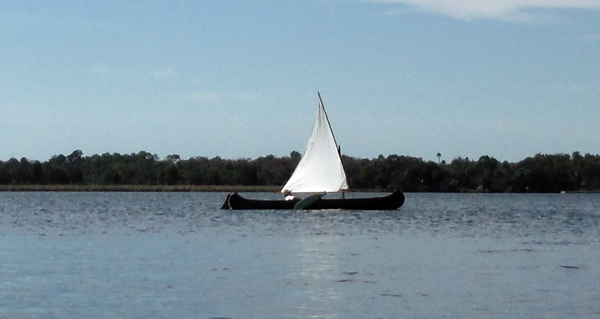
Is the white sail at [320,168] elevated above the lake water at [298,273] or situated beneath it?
elevated above

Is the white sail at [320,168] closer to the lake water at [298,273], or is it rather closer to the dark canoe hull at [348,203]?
the dark canoe hull at [348,203]

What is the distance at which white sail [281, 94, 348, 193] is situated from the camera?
83188 mm

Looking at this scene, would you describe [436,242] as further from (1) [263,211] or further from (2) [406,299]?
(1) [263,211]

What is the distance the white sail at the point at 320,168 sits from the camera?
83.2 metres

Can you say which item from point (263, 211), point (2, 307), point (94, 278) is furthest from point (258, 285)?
point (263, 211)

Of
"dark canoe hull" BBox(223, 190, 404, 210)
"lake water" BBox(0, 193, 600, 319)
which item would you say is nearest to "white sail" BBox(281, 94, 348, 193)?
"dark canoe hull" BBox(223, 190, 404, 210)

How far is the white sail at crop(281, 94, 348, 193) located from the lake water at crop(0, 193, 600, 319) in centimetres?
2027

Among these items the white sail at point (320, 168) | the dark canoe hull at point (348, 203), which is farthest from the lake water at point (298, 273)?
the dark canoe hull at point (348, 203)

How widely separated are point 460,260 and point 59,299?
59.1ft

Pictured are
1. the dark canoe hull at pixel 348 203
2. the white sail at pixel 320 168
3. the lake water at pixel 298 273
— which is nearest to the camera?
the lake water at pixel 298 273

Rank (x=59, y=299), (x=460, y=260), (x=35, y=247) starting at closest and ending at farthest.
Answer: (x=59, y=299)
(x=460, y=260)
(x=35, y=247)

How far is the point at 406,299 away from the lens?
2842cm

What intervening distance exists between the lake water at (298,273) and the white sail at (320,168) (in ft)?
66.5

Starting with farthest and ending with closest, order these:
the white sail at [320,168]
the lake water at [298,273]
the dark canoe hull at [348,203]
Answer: the dark canoe hull at [348,203]
the white sail at [320,168]
the lake water at [298,273]
